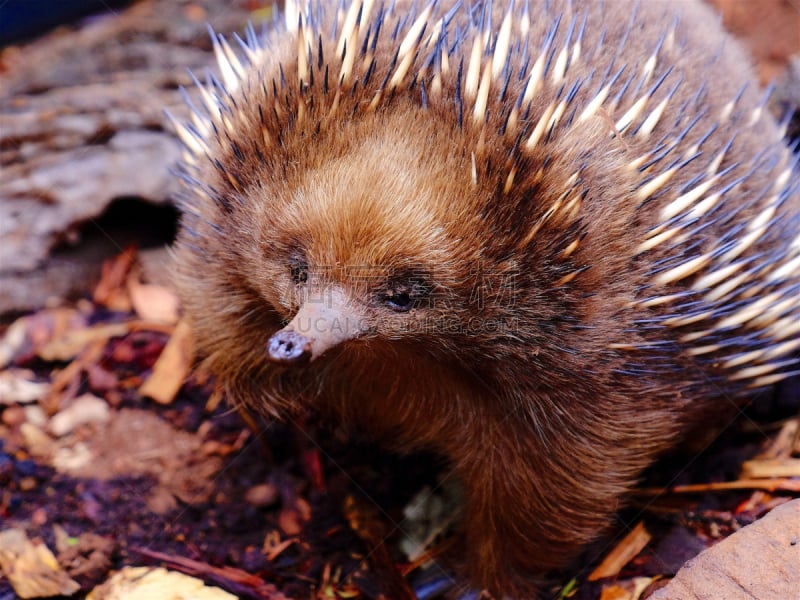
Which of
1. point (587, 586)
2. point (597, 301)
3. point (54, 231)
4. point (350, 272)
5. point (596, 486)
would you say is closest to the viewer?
point (350, 272)

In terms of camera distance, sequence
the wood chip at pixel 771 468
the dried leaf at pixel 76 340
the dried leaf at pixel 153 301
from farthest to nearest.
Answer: the dried leaf at pixel 153 301 → the dried leaf at pixel 76 340 → the wood chip at pixel 771 468

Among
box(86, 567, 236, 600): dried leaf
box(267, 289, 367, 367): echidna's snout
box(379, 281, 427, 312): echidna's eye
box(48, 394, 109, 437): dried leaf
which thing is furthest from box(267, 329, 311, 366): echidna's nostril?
box(48, 394, 109, 437): dried leaf

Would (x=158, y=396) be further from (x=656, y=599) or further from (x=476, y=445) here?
(x=656, y=599)

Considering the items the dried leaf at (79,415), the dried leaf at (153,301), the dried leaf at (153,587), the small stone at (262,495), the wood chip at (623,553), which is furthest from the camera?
the dried leaf at (153,301)

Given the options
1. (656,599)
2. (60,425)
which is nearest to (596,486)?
(656,599)

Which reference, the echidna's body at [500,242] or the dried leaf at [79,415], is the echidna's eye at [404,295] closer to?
the echidna's body at [500,242]

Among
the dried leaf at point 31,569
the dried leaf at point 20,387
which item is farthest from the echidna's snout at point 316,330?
the dried leaf at point 20,387

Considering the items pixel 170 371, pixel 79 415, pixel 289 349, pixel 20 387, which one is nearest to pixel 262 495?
pixel 170 371
